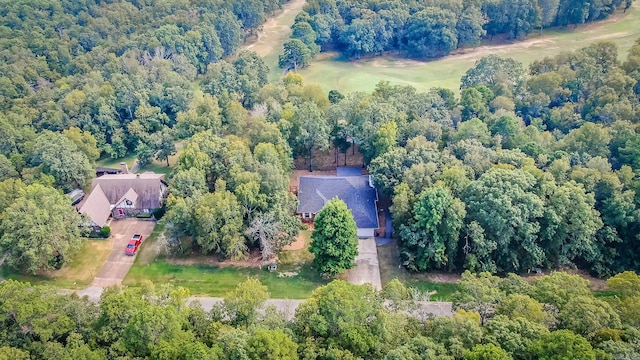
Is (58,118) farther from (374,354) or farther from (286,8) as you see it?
(286,8)

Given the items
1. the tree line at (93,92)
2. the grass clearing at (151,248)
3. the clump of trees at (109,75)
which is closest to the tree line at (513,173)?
the tree line at (93,92)

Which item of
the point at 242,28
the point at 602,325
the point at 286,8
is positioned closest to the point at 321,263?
the point at 602,325

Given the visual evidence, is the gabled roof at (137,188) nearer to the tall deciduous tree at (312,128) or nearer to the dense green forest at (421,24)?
the tall deciduous tree at (312,128)

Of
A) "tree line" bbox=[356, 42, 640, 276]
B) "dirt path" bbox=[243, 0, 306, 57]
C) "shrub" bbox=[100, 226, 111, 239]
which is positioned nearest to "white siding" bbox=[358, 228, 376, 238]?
"tree line" bbox=[356, 42, 640, 276]

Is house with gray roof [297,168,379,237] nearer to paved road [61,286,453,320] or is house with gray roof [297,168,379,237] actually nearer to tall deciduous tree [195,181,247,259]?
tall deciduous tree [195,181,247,259]

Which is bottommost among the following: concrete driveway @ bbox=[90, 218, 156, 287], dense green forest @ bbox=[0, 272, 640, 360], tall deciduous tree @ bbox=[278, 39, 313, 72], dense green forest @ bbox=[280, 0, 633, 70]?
concrete driveway @ bbox=[90, 218, 156, 287]

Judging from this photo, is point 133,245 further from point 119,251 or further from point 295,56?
point 295,56
